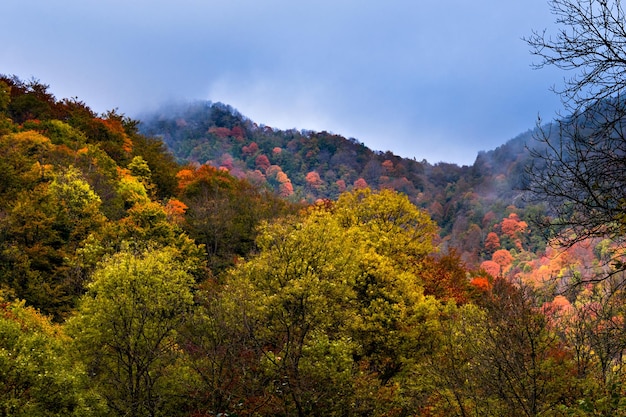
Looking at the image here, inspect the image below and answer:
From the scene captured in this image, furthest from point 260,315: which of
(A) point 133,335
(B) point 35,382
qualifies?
(B) point 35,382

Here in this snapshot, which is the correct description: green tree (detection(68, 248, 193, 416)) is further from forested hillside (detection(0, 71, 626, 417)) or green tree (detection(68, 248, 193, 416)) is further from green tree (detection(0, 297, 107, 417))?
green tree (detection(0, 297, 107, 417))

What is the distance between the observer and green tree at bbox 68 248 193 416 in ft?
51.2

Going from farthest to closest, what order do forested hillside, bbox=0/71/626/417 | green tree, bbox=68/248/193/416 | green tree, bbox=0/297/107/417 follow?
green tree, bbox=68/248/193/416 → forested hillside, bbox=0/71/626/417 → green tree, bbox=0/297/107/417

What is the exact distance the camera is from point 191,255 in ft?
108

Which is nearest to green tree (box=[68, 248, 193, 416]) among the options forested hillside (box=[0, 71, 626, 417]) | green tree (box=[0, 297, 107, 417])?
forested hillside (box=[0, 71, 626, 417])

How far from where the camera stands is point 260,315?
58.4 ft

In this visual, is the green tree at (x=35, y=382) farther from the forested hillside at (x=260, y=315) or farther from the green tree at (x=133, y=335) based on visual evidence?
the green tree at (x=133, y=335)

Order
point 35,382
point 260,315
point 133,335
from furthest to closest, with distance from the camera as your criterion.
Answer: point 260,315 → point 133,335 → point 35,382

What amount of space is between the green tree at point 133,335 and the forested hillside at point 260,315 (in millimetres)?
80

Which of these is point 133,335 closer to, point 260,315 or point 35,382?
point 35,382

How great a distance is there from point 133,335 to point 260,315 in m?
4.56

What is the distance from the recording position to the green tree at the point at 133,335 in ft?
51.2

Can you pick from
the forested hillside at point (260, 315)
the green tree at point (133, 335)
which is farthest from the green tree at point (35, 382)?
the green tree at point (133, 335)

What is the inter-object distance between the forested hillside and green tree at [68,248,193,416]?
8 cm
